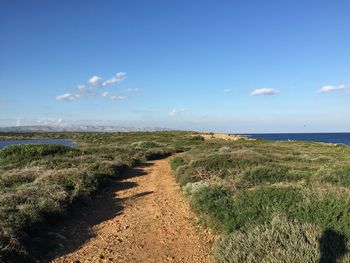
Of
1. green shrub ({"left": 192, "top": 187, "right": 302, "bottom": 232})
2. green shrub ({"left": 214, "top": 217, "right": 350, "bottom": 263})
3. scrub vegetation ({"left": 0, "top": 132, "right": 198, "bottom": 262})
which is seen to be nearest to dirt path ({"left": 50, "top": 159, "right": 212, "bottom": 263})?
green shrub ({"left": 192, "top": 187, "right": 302, "bottom": 232})

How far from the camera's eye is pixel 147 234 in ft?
29.5

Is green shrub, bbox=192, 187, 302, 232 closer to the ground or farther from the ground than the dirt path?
farther from the ground

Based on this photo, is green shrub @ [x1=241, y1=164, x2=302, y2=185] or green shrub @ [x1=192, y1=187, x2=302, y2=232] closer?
green shrub @ [x1=192, y1=187, x2=302, y2=232]

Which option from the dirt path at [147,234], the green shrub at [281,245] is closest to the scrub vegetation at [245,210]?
the green shrub at [281,245]

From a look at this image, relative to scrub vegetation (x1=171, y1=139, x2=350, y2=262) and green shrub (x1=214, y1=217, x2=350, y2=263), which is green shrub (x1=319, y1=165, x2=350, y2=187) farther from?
green shrub (x1=214, y1=217, x2=350, y2=263)

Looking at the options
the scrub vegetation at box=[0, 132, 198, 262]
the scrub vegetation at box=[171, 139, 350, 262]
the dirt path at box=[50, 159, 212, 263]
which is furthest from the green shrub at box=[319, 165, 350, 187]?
the scrub vegetation at box=[0, 132, 198, 262]

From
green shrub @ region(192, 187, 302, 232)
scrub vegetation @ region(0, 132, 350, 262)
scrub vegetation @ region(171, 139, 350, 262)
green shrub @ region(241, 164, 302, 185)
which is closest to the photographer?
scrub vegetation @ region(171, 139, 350, 262)

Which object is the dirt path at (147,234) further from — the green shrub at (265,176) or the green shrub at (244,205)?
the green shrub at (265,176)

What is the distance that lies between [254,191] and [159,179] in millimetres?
7877

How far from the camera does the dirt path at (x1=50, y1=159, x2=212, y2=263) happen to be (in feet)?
25.0

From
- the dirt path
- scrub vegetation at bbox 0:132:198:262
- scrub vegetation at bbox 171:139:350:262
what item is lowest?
the dirt path

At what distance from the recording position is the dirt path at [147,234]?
300 inches

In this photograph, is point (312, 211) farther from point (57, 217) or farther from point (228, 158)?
point (228, 158)

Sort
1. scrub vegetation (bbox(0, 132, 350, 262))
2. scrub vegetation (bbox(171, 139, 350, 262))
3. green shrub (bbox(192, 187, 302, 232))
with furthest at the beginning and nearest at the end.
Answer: green shrub (bbox(192, 187, 302, 232)) → scrub vegetation (bbox(0, 132, 350, 262)) → scrub vegetation (bbox(171, 139, 350, 262))
